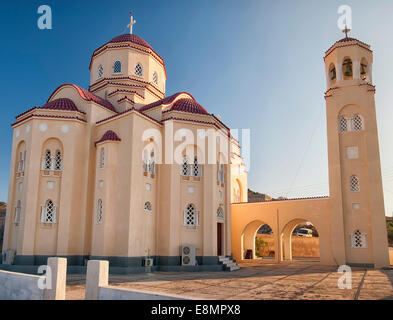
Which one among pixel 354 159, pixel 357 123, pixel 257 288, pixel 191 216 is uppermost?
pixel 357 123

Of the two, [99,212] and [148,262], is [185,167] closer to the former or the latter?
[99,212]

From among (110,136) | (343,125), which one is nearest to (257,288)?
(110,136)

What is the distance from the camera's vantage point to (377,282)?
1262cm

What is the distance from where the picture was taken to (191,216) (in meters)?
17.5

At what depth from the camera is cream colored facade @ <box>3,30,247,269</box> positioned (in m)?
15.8

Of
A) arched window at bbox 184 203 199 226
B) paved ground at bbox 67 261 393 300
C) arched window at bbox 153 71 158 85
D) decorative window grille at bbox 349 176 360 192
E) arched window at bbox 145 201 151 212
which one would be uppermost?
arched window at bbox 153 71 158 85

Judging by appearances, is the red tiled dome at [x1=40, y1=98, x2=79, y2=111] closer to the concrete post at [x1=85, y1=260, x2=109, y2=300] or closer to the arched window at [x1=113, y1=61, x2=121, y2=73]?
the arched window at [x1=113, y1=61, x2=121, y2=73]

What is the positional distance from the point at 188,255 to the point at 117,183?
4769mm

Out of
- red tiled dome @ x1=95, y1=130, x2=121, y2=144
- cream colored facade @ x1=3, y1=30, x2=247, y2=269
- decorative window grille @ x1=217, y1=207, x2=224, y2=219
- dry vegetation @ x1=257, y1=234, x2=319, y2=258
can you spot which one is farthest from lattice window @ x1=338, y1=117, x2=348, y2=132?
dry vegetation @ x1=257, y1=234, x2=319, y2=258

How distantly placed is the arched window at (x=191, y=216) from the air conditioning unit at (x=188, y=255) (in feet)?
3.88

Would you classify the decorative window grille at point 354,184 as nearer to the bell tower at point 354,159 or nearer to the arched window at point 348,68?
the bell tower at point 354,159

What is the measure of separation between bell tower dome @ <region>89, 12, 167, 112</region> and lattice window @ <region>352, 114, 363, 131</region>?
1205 centimetres
